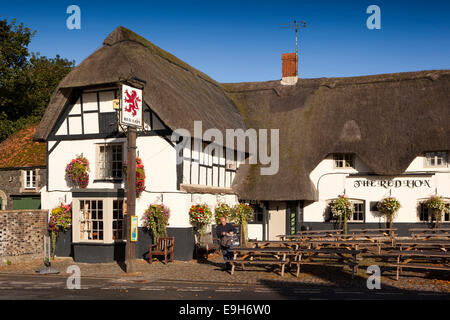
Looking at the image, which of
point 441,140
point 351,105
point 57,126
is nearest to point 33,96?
point 57,126

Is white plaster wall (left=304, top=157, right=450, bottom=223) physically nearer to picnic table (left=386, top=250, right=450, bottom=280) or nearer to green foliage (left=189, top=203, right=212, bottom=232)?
green foliage (left=189, top=203, right=212, bottom=232)

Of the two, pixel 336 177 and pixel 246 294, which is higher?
pixel 336 177

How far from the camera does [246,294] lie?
10.6 meters

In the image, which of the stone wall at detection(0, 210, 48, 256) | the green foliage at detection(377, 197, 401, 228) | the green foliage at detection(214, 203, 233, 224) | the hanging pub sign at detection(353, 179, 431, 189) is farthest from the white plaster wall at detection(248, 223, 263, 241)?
the stone wall at detection(0, 210, 48, 256)

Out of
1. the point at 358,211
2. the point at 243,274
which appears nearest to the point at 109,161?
the point at 243,274

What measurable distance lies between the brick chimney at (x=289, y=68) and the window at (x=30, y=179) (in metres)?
14.1

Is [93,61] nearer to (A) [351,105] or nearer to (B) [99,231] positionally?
(B) [99,231]

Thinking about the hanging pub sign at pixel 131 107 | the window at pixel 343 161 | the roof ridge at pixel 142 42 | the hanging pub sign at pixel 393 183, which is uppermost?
the roof ridge at pixel 142 42

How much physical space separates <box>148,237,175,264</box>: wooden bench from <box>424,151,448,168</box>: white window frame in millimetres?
12180

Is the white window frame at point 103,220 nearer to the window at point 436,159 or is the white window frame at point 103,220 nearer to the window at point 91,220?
the window at point 91,220

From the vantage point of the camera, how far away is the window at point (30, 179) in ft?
81.3

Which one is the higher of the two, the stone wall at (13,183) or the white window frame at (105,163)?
the white window frame at (105,163)

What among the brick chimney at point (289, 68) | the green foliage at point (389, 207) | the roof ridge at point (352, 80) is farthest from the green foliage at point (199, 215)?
the brick chimney at point (289, 68)

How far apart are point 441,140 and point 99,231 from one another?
14485 mm
